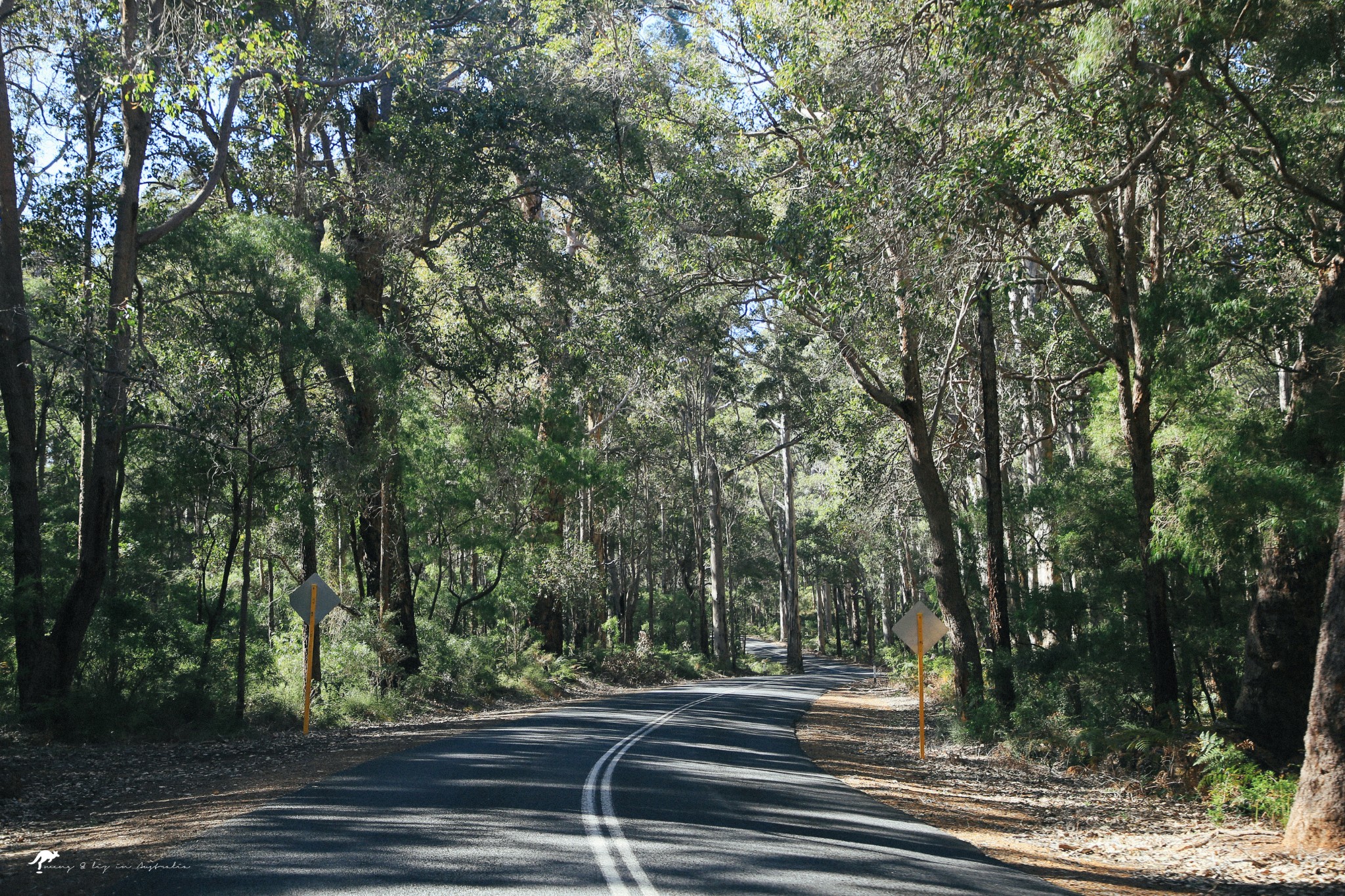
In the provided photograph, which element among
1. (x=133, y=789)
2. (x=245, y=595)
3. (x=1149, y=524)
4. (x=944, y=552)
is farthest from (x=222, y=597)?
(x=1149, y=524)

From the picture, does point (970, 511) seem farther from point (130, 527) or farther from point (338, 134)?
point (130, 527)

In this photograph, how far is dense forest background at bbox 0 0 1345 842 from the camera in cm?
1109

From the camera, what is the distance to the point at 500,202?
2014cm

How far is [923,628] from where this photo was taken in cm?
1427

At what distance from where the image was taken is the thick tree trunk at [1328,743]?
8062 millimetres

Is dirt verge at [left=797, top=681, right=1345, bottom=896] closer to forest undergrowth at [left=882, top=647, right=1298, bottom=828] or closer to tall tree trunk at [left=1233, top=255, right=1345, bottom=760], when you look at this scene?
forest undergrowth at [left=882, top=647, right=1298, bottom=828]

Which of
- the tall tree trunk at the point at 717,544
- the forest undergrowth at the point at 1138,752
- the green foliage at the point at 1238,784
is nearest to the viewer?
the green foliage at the point at 1238,784

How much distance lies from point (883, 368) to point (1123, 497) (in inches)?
298

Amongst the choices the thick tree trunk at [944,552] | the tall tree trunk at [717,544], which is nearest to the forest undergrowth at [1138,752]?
the thick tree trunk at [944,552]

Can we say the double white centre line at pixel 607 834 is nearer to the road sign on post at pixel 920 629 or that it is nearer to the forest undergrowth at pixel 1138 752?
the road sign on post at pixel 920 629

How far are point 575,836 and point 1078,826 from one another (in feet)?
19.8

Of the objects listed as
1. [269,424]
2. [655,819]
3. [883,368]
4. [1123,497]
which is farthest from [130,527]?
[1123,497]

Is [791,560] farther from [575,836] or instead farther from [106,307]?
[575,836]

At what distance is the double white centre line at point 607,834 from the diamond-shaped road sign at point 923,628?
15.8 ft
